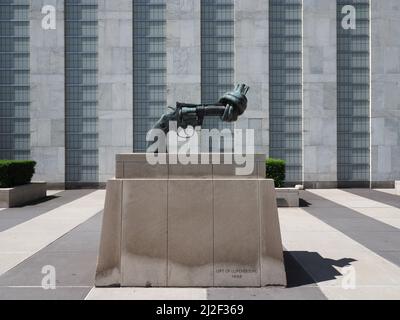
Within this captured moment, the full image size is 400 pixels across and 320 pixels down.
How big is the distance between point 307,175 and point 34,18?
20.5 m

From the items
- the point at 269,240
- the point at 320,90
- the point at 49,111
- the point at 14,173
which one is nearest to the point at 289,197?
the point at 320,90

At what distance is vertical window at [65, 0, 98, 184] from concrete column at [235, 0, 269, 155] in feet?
30.7

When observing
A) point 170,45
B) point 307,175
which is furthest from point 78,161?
point 307,175

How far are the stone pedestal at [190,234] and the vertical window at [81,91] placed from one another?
1771 cm

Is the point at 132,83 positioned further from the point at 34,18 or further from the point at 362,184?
the point at 362,184

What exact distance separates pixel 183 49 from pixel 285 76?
6880mm

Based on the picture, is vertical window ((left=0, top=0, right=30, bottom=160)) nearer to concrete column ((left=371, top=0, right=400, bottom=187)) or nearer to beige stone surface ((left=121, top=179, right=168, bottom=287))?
beige stone surface ((left=121, top=179, right=168, bottom=287))

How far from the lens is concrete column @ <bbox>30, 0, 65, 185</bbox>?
78.0ft

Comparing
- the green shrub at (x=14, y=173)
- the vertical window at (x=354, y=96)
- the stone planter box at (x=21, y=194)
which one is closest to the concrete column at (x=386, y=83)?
the vertical window at (x=354, y=96)

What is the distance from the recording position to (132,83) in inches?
937

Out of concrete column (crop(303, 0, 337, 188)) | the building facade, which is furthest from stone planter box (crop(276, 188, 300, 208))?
concrete column (crop(303, 0, 337, 188))

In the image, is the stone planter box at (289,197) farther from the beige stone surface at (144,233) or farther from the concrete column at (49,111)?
the concrete column at (49,111)

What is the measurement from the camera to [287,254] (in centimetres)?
934

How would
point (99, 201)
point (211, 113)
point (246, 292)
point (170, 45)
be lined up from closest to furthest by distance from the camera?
point (246, 292), point (211, 113), point (99, 201), point (170, 45)
